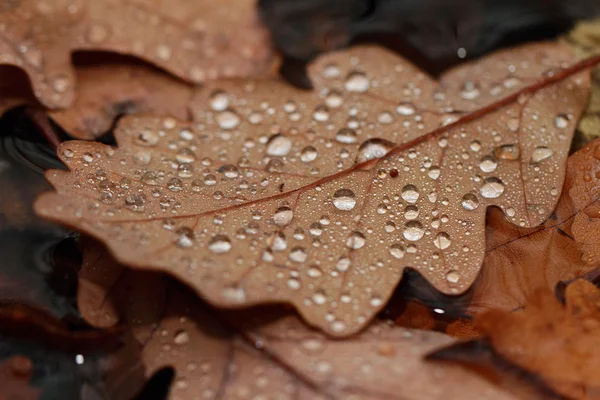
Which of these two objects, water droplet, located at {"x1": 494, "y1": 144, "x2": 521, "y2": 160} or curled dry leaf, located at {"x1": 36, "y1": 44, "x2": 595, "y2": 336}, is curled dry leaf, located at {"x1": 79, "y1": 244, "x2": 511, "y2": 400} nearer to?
curled dry leaf, located at {"x1": 36, "y1": 44, "x2": 595, "y2": 336}

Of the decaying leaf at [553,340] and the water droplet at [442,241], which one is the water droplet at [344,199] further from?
the decaying leaf at [553,340]

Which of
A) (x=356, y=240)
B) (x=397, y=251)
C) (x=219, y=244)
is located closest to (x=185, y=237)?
(x=219, y=244)

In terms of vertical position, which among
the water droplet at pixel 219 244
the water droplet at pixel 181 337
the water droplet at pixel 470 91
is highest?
the water droplet at pixel 219 244

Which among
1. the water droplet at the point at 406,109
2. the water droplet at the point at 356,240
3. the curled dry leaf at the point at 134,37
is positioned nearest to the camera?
the water droplet at the point at 356,240

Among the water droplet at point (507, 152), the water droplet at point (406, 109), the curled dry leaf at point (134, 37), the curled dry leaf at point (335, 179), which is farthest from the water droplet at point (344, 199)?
the curled dry leaf at point (134, 37)

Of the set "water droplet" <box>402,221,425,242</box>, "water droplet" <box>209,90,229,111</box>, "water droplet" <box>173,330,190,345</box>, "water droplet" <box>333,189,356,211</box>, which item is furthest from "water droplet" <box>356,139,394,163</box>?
"water droplet" <box>173,330,190,345</box>

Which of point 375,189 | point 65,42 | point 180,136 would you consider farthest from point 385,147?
point 65,42

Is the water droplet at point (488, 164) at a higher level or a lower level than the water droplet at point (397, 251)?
higher
